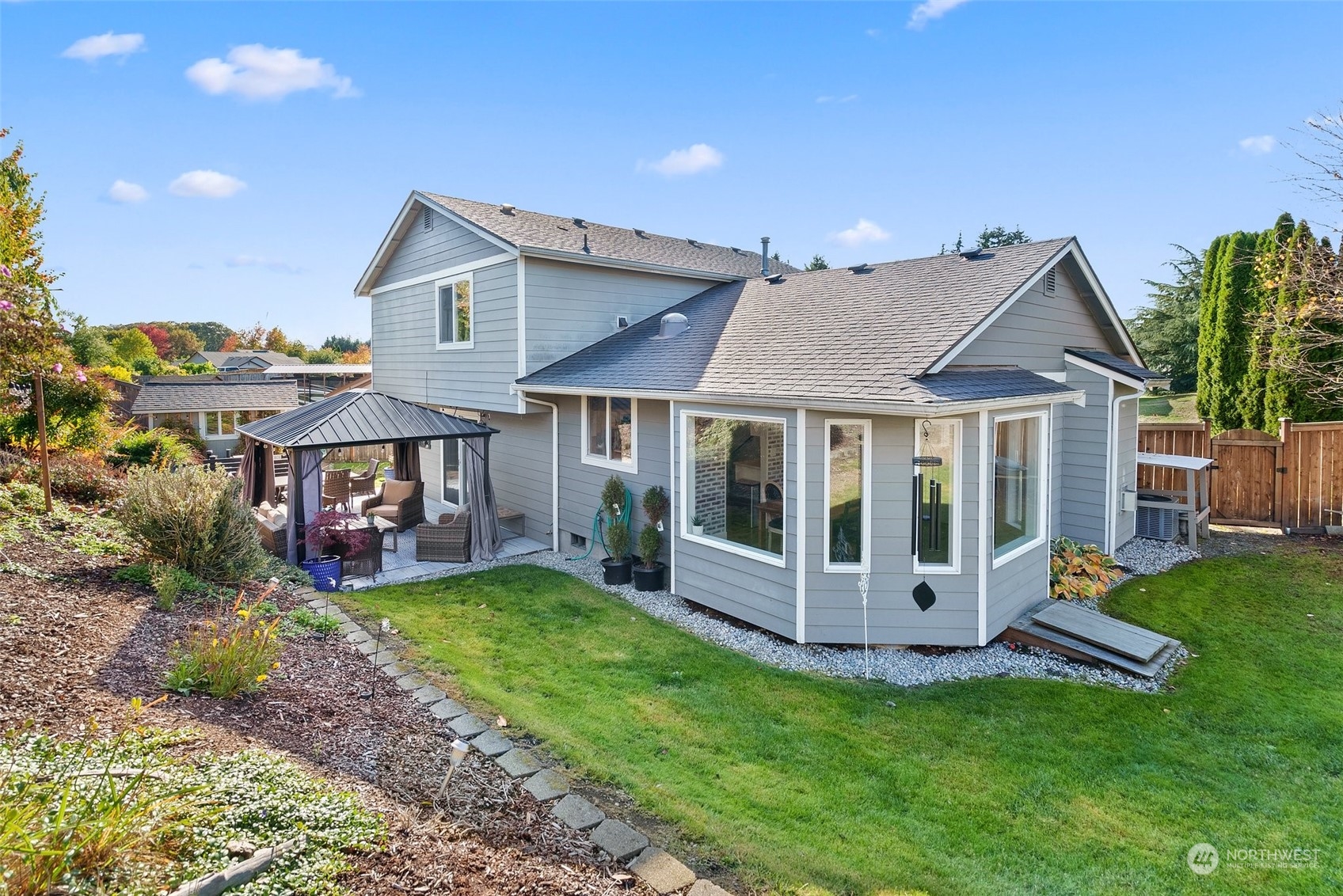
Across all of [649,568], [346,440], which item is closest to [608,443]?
[649,568]

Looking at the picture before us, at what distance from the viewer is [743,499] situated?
7.84 metres

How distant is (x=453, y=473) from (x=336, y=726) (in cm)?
988

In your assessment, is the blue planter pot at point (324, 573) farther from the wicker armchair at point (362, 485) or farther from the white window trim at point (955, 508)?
the white window trim at point (955, 508)

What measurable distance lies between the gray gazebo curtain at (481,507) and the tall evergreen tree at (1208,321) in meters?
17.0

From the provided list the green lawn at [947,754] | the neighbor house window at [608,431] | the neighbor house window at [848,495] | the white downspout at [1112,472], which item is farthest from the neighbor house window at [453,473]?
the white downspout at [1112,472]

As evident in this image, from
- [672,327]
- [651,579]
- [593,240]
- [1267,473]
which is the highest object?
[593,240]

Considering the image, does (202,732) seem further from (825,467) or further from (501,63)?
(501,63)

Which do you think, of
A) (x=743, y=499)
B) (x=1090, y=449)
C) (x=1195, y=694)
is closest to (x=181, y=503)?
(x=743, y=499)

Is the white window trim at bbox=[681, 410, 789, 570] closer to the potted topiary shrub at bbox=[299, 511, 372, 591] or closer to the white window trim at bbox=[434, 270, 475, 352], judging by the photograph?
the potted topiary shrub at bbox=[299, 511, 372, 591]

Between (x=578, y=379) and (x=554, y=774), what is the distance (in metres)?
6.76

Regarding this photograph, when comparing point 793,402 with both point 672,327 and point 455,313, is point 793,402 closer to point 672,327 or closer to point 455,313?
point 672,327

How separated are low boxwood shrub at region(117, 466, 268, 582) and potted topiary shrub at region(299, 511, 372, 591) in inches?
60.6

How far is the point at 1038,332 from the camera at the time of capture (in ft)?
31.4

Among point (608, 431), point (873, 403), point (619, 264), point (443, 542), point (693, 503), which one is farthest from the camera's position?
point (619, 264)
